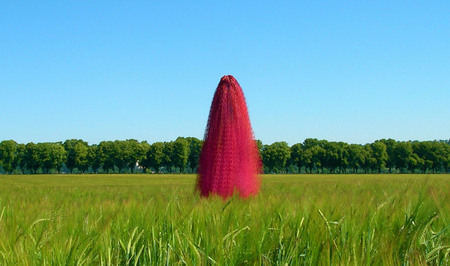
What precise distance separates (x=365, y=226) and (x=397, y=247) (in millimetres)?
245

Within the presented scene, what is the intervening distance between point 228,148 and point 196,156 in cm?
13003

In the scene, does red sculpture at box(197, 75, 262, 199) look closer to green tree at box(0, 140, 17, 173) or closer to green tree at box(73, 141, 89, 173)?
green tree at box(73, 141, 89, 173)

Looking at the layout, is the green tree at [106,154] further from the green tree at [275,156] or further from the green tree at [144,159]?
the green tree at [275,156]

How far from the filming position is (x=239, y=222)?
3.22 metres

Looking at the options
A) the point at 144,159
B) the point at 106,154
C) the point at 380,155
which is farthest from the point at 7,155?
the point at 380,155

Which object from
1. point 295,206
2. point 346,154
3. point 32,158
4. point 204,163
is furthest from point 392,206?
point 32,158

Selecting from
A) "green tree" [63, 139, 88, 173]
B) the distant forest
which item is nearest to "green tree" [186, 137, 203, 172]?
the distant forest

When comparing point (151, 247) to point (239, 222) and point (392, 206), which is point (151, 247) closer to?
point (239, 222)

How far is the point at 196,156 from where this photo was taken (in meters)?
135

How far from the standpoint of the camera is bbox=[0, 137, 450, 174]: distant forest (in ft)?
436

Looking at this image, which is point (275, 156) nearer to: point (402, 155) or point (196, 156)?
point (196, 156)

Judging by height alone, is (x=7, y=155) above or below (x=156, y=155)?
above

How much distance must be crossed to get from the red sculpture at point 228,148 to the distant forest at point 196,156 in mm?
124535

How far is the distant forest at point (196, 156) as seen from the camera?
436 feet
